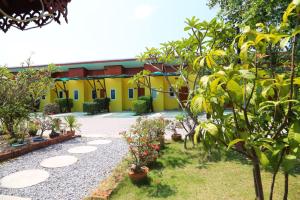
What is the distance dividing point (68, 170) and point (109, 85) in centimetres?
1896

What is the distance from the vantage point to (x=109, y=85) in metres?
24.6

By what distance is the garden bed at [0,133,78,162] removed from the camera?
7410 mm

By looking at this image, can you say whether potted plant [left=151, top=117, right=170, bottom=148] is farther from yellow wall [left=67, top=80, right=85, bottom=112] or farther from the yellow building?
yellow wall [left=67, top=80, right=85, bottom=112]

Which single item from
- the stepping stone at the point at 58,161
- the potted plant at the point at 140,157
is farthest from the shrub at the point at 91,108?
the potted plant at the point at 140,157

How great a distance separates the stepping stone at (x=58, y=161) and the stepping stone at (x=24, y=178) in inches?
19.2

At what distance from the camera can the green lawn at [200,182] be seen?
439 centimetres

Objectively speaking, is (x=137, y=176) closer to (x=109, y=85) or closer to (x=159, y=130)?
(x=159, y=130)

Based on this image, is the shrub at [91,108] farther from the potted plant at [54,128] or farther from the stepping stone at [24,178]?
the stepping stone at [24,178]

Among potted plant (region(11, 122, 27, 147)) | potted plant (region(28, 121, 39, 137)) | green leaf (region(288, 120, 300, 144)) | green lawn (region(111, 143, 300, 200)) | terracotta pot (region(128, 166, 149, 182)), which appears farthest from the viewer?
potted plant (region(28, 121, 39, 137))

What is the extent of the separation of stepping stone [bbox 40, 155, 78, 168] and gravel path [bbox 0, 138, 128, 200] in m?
0.17

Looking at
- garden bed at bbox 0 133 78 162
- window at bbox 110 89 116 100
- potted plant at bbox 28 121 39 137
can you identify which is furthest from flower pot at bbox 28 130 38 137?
window at bbox 110 89 116 100

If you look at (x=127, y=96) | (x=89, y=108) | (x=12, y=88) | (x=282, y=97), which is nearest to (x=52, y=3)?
(x=282, y=97)

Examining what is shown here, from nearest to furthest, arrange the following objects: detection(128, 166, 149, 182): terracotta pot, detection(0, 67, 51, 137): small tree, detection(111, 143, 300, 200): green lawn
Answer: detection(111, 143, 300, 200): green lawn, detection(128, 166, 149, 182): terracotta pot, detection(0, 67, 51, 137): small tree

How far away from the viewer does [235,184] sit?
15.7ft
